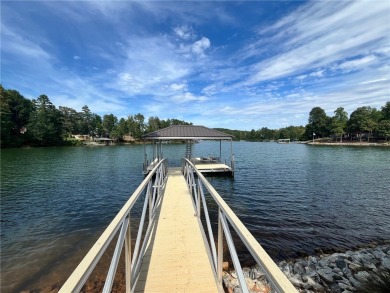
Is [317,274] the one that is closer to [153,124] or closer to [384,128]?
[384,128]

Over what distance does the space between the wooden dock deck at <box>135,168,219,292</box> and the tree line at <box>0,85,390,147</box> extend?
33420mm

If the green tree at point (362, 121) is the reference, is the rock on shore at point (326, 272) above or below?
below

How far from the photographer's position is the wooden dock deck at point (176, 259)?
3250mm

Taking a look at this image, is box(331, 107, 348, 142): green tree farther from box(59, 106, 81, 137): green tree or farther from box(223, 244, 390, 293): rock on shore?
box(59, 106, 81, 137): green tree

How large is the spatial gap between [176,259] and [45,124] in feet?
232

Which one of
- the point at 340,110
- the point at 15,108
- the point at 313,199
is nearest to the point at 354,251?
the point at 313,199

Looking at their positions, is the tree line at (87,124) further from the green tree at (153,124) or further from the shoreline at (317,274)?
the shoreline at (317,274)

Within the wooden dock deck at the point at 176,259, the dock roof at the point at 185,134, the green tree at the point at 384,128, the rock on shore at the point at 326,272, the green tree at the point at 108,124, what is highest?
the green tree at the point at 108,124

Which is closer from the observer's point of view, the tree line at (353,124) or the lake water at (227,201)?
the lake water at (227,201)

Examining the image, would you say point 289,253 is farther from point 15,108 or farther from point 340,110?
point 340,110

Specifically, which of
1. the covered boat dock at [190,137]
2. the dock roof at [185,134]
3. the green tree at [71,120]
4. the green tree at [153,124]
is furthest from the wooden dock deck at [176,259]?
the green tree at [153,124]

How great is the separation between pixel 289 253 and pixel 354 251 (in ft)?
7.13

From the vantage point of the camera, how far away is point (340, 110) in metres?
94.7

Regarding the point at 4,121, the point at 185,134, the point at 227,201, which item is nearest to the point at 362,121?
the point at 185,134
